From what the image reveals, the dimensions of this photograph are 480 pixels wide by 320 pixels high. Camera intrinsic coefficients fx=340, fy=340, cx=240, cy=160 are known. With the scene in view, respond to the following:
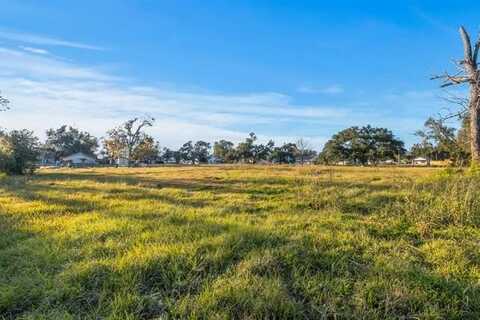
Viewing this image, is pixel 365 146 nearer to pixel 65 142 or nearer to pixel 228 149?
pixel 228 149

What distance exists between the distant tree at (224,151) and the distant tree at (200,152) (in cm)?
781

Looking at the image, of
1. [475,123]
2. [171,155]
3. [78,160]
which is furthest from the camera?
[171,155]

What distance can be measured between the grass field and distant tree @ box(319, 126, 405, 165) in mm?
70332

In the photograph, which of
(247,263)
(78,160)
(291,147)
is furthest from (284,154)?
(247,263)

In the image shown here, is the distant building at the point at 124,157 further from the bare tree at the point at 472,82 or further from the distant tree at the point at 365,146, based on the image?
the bare tree at the point at 472,82

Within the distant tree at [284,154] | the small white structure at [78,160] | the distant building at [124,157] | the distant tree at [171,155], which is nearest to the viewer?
the distant building at [124,157]

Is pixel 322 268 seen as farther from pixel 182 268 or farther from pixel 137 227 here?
pixel 137 227

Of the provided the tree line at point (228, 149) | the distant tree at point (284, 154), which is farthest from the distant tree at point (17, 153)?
the distant tree at point (284, 154)

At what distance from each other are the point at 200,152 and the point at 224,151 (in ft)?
55.4

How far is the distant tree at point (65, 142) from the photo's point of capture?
98812 millimetres

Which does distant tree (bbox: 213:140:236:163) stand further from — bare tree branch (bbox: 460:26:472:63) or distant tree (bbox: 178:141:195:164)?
bare tree branch (bbox: 460:26:472:63)

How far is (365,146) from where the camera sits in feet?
239

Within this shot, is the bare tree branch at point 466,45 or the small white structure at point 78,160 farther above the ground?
the bare tree branch at point 466,45

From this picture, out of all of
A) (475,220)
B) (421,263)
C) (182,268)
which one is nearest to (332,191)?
(475,220)
